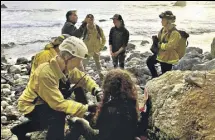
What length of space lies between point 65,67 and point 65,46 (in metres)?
0.25

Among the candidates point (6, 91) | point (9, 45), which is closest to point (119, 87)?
point (6, 91)

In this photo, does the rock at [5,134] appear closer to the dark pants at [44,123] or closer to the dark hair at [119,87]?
the dark pants at [44,123]

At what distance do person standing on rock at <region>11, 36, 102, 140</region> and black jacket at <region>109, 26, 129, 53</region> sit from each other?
4127 millimetres

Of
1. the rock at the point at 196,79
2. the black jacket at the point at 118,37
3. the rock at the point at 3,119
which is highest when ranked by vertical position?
the rock at the point at 196,79

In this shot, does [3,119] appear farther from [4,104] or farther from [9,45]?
[9,45]

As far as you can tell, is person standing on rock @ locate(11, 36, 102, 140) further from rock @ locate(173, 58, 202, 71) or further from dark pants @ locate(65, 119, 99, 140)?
rock @ locate(173, 58, 202, 71)

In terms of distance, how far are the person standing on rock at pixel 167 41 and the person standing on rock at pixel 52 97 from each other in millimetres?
2766

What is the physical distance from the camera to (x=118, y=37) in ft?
29.0

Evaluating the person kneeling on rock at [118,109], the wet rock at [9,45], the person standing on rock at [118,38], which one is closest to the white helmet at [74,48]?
the person kneeling on rock at [118,109]

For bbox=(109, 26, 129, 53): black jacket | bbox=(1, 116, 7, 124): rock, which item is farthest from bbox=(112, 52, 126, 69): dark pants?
bbox=(1, 116, 7, 124): rock

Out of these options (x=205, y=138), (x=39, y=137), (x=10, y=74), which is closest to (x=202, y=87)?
(x=205, y=138)

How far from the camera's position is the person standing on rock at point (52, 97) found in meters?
4.16

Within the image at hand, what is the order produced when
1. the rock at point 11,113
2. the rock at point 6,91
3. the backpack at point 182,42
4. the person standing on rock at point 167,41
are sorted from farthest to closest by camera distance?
1. the rock at point 6,91
2. the rock at point 11,113
3. the backpack at point 182,42
4. the person standing on rock at point 167,41

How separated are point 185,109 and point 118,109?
77 centimetres
